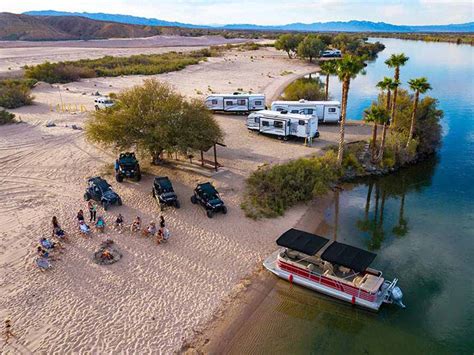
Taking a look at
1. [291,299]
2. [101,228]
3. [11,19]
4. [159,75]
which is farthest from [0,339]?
[11,19]

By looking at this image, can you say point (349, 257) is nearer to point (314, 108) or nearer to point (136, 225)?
point (136, 225)

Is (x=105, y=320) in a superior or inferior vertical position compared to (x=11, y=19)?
inferior

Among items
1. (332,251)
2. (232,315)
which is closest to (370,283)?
(332,251)

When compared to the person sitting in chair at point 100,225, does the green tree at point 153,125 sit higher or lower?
higher

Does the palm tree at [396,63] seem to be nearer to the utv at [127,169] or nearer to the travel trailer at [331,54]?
the utv at [127,169]

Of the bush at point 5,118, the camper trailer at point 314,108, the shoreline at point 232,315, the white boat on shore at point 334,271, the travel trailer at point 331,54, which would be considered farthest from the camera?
the travel trailer at point 331,54

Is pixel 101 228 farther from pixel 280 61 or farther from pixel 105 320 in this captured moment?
pixel 280 61

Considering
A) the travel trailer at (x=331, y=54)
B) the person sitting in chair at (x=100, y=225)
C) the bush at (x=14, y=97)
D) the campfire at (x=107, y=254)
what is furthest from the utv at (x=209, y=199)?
the travel trailer at (x=331, y=54)

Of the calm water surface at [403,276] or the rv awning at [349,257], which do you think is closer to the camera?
the calm water surface at [403,276]
